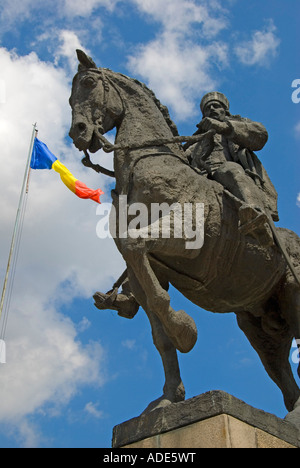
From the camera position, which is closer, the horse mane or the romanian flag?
the horse mane

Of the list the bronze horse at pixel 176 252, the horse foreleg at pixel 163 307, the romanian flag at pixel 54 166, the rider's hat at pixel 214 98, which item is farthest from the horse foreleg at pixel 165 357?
the romanian flag at pixel 54 166

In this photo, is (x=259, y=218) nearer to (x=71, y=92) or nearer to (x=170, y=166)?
(x=170, y=166)

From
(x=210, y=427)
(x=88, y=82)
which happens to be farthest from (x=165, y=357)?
(x=88, y=82)

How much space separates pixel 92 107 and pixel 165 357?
3563 millimetres

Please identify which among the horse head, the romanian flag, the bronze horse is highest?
the romanian flag

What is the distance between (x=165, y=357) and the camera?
7.40 meters

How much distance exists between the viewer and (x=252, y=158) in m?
8.97

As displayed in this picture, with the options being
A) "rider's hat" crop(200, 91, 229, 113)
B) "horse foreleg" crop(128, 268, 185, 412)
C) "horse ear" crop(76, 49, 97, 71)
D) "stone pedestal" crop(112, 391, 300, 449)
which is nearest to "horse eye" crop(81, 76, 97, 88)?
"horse ear" crop(76, 49, 97, 71)

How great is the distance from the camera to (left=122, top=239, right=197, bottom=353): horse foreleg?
22.7ft

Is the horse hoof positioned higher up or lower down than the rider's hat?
lower down

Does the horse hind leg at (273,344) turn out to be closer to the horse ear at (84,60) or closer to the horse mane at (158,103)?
the horse mane at (158,103)

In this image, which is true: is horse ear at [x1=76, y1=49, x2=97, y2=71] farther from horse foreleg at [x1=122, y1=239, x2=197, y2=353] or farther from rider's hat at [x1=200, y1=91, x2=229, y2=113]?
horse foreleg at [x1=122, y1=239, x2=197, y2=353]

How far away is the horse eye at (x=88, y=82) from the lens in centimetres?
866
